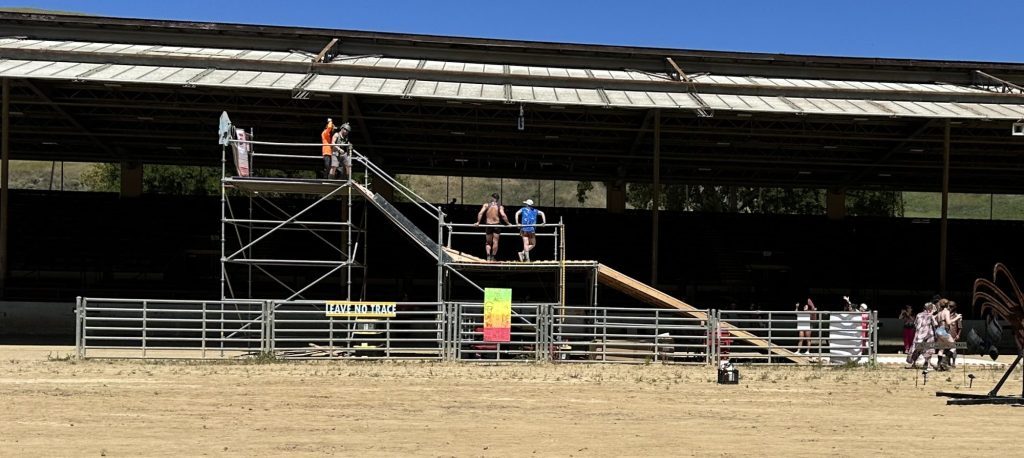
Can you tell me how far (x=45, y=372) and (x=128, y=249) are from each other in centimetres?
2055

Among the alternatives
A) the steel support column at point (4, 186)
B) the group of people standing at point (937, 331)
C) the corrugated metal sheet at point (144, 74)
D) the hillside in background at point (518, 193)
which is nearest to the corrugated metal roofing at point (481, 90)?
the corrugated metal sheet at point (144, 74)

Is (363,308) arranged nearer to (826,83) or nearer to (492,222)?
(492,222)

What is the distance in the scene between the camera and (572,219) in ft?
135

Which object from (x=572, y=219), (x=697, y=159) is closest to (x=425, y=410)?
(x=697, y=159)

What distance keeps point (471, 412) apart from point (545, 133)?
21.4 meters

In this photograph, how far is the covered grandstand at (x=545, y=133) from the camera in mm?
27375

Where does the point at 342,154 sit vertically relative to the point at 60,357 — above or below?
above

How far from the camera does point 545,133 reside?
33.6m

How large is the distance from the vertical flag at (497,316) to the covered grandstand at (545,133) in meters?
7.65

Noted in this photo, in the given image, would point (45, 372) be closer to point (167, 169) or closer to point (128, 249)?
point (128, 249)

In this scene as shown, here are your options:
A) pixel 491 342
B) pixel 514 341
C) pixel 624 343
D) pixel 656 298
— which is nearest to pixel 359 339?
pixel 491 342

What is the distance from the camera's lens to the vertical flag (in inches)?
801

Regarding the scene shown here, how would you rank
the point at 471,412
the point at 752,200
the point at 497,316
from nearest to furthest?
1. the point at 471,412
2. the point at 497,316
3. the point at 752,200

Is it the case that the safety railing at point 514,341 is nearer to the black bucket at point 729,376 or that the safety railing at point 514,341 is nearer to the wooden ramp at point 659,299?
the wooden ramp at point 659,299
